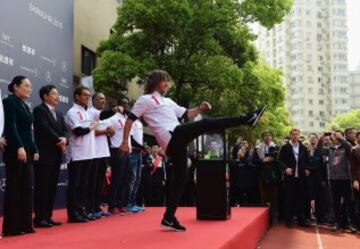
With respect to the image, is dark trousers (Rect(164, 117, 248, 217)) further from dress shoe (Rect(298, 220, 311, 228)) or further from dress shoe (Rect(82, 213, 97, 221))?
dress shoe (Rect(298, 220, 311, 228))

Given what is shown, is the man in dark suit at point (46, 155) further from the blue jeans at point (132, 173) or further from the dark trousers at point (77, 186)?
the blue jeans at point (132, 173)

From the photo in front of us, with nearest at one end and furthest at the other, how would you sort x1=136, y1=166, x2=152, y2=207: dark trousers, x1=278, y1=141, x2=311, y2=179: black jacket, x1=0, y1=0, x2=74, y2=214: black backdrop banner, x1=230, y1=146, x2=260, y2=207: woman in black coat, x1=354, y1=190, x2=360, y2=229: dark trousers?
x1=0, y1=0, x2=74, y2=214: black backdrop banner → x1=354, y1=190, x2=360, y2=229: dark trousers → x1=278, y1=141, x2=311, y2=179: black jacket → x1=230, y1=146, x2=260, y2=207: woman in black coat → x1=136, y1=166, x2=152, y2=207: dark trousers

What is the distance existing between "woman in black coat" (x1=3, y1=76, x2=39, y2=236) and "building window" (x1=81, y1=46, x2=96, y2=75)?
36.3 feet

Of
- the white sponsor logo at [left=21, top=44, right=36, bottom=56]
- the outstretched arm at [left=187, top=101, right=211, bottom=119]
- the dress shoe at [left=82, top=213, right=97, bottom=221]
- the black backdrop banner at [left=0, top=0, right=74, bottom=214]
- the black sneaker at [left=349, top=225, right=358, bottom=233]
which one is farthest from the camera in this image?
the black sneaker at [left=349, top=225, right=358, bottom=233]

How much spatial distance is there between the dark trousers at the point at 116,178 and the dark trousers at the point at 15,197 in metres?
2.06

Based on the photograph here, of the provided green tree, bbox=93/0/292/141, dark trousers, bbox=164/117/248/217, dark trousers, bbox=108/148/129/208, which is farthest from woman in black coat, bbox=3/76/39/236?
green tree, bbox=93/0/292/141

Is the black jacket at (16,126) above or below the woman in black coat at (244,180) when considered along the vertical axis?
above

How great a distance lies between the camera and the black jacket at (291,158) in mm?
9102

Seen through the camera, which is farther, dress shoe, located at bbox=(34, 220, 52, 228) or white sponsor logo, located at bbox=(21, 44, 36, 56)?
white sponsor logo, located at bbox=(21, 44, 36, 56)

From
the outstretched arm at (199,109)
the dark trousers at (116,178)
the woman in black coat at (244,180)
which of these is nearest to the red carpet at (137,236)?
the dark trousers at (116,178)

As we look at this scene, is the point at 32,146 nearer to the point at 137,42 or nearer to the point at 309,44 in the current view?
the point at 137,42

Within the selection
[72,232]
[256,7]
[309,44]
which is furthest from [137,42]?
[309,44]

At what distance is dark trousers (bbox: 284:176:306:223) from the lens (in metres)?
9.21

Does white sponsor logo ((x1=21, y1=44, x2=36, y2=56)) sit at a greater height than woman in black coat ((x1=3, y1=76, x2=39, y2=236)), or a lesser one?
greater
